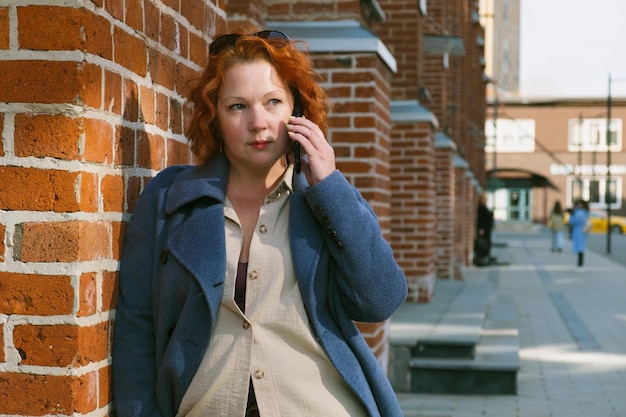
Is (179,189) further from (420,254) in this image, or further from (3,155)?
(420,254)

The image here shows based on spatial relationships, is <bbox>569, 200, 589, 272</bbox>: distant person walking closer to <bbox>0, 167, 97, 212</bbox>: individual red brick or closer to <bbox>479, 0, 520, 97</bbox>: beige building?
<bbox>0, 167, 97, 212</bbox>: individual red brick

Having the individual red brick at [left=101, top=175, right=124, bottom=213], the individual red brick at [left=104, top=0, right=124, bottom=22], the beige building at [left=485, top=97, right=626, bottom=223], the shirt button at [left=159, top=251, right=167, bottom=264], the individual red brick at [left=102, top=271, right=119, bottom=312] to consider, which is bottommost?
the individual red brick at [left=102, top=271, right=119, bottom=312]

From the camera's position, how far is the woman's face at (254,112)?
235 centimetres

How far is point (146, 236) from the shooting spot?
2.38m

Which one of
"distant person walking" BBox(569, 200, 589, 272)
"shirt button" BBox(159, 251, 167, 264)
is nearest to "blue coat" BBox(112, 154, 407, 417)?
"shirt button" BBox(159, 251, 167, 264)

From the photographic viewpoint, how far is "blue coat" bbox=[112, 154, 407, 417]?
7.51 feet

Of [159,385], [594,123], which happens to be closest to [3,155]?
[159,385]

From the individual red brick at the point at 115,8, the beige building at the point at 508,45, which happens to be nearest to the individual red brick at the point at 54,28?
the individual red brick at the point at 115,8

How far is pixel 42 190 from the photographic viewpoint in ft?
7.04

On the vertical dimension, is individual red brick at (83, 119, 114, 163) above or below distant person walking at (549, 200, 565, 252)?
above

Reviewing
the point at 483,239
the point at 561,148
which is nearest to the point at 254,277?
the point at 483,239

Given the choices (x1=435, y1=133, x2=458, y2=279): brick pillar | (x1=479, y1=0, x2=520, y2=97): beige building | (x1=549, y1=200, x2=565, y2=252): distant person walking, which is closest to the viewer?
(x1=435, y1=133, x2=458, y2=279): brick pillar

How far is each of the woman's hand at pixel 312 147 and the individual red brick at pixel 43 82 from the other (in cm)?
50

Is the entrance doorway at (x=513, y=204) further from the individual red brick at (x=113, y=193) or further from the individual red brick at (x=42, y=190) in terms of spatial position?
the individual red brick at (x=42, y=190)
